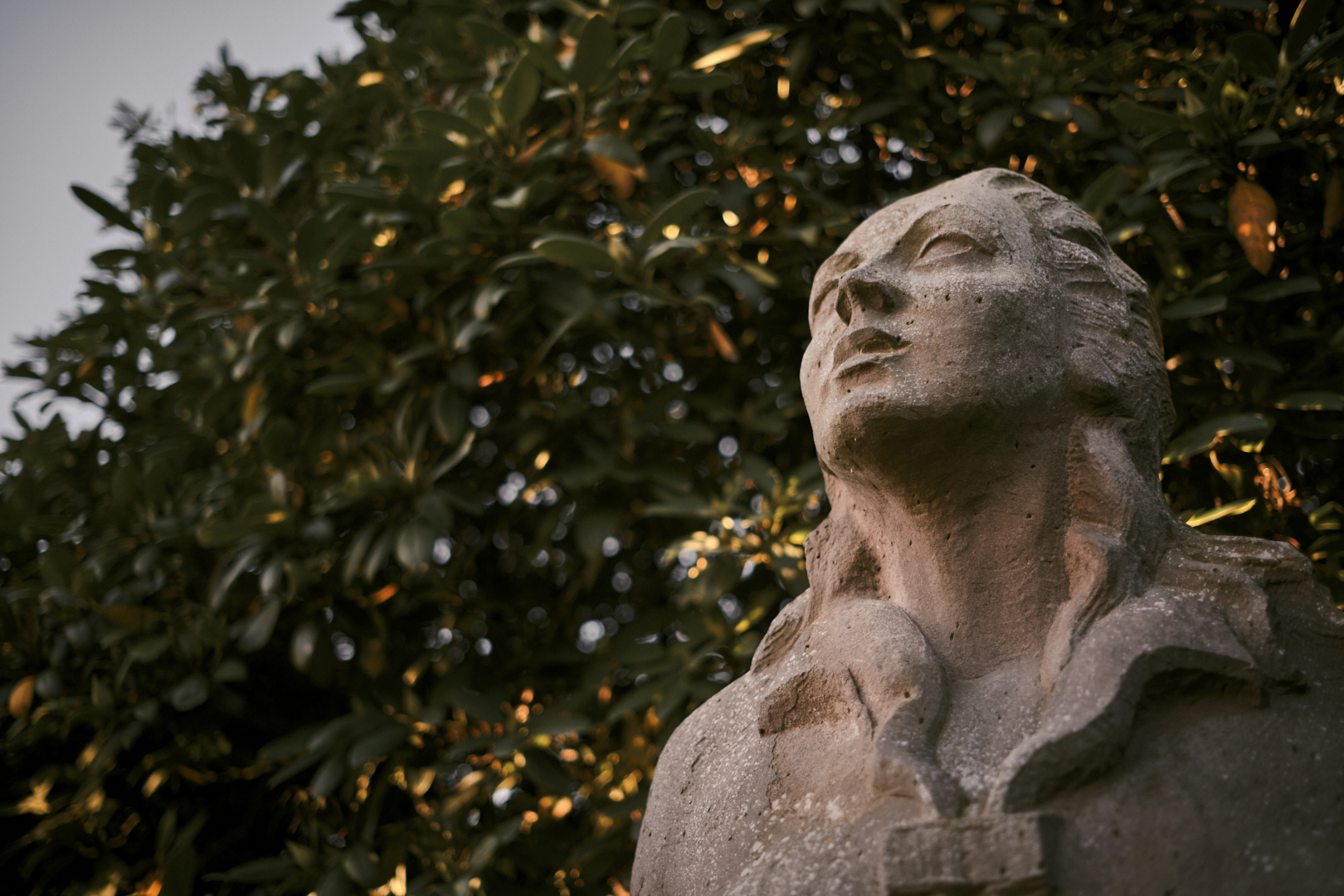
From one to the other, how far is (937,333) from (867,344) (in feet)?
0.35

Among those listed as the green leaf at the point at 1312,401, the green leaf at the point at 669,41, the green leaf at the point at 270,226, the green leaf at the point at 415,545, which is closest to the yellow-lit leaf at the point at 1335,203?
the green leaf at the point at 1312,401

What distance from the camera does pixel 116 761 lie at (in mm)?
3309

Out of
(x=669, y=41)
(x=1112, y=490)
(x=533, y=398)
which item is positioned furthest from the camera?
(x=533, y=398)

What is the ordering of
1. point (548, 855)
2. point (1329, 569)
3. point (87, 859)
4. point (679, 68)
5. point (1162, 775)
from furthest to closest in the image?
point (87, 859) → point (679, 68) → point (548, 855) → point (1329, 569) → point (1162, 775)

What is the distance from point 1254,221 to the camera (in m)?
2.48

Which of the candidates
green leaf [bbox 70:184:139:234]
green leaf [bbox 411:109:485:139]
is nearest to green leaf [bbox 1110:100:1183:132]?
green leaf [bbox 411:109:485:139]

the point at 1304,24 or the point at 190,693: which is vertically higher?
the point at 190,693

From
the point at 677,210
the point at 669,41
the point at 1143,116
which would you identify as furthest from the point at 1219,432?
the point at 669,41

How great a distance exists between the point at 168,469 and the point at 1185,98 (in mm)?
2885

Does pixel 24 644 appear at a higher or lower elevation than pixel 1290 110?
higher

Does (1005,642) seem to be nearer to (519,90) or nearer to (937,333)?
(937,333)

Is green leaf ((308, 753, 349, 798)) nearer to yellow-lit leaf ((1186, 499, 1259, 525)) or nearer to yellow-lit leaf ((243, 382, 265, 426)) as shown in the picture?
yellow-lit leaf ((243, 382, 265, 426))

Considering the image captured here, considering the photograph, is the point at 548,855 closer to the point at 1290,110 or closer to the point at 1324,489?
the point at 1324,489

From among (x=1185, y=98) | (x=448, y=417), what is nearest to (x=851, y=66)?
(x=1185, y=98)
